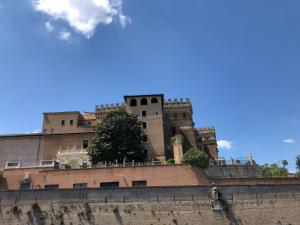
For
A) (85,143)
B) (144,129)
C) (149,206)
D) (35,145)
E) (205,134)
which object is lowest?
(149,206)

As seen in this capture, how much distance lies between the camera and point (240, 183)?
108 ft

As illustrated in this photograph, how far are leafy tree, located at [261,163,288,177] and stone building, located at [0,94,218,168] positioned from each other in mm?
12676

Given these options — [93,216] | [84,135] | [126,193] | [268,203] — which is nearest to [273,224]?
[268,203]

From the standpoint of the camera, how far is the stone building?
50094mm

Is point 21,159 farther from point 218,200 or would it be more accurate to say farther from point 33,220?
point 218,200

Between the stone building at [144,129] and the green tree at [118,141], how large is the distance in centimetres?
489

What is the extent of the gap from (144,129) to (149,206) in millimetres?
25727

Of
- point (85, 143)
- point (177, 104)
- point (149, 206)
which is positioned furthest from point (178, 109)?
point (149, 206)

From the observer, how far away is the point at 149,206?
29.2 meters

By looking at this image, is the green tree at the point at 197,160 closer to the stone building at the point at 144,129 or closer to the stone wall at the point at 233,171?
the stone wall at the point at 233,171

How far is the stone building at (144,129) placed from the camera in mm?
50094

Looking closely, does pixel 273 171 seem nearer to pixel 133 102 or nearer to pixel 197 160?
pixel 197 160

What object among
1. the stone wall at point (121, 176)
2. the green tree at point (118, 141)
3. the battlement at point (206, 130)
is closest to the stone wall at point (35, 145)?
the green tree at point (118, 141)

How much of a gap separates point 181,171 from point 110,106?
97.4ft
